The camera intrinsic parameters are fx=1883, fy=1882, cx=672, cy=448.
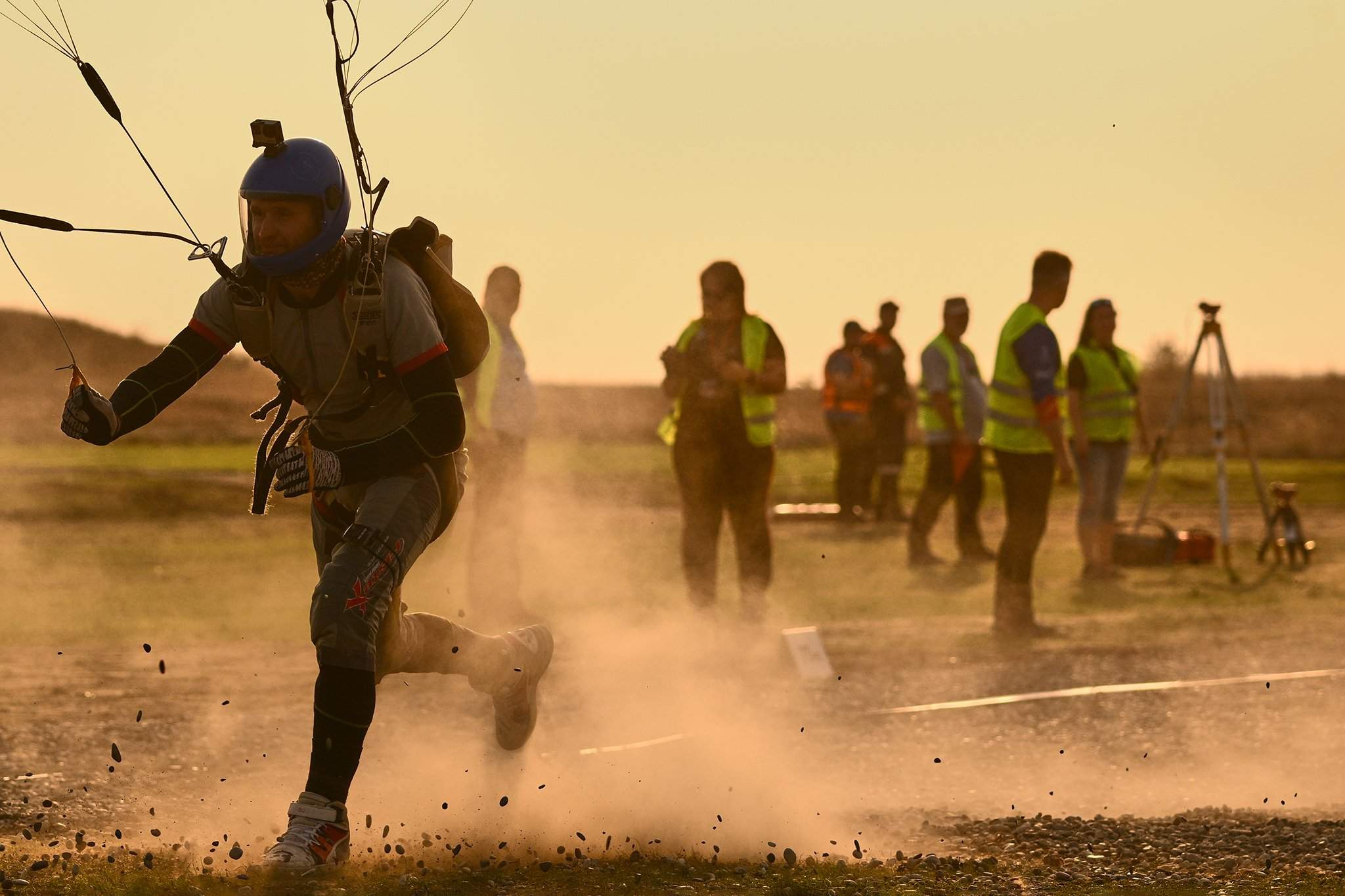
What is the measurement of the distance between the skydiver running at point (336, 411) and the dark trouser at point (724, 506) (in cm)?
482

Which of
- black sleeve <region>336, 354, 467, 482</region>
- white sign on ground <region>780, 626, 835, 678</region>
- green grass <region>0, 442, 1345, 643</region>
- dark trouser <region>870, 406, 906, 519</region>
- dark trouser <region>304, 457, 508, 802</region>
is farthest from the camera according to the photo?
dark trouser <region>870, 406, 906, 519</region>

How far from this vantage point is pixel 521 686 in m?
6.59

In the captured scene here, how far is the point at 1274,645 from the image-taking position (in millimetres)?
10891

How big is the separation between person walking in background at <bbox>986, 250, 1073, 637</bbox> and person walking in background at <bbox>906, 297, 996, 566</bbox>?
4647 mm

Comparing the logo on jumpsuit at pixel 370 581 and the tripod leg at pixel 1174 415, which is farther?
the tripod leg at pixel 1174 415

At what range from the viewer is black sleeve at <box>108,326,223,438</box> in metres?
5.56

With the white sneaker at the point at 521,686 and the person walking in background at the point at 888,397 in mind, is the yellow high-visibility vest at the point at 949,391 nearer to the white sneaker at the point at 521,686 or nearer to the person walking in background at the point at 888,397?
the person walking in background at the point at 888,397

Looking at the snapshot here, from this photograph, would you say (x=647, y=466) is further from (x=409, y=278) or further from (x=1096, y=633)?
(x=409, y=278)

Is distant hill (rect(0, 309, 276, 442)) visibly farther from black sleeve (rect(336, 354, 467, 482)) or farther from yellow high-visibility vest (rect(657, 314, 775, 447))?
black sleeve (rect(336, 354, 467, 482))

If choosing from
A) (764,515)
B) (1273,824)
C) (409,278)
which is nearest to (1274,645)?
(764,515)

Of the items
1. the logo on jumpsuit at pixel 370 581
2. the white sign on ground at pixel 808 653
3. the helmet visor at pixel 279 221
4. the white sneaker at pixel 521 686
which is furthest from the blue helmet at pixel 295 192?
the white sign on ground at pixel 808 653

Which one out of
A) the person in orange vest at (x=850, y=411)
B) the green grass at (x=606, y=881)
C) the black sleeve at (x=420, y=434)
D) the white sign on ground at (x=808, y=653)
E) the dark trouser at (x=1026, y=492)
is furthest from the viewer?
the person in orange vest at (x=850, y=411)

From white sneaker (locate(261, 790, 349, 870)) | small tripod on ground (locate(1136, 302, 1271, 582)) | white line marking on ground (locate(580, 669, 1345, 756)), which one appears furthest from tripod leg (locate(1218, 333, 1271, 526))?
white sneaker (locate(261, 790, 349, 870))

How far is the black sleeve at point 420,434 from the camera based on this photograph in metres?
5.47
